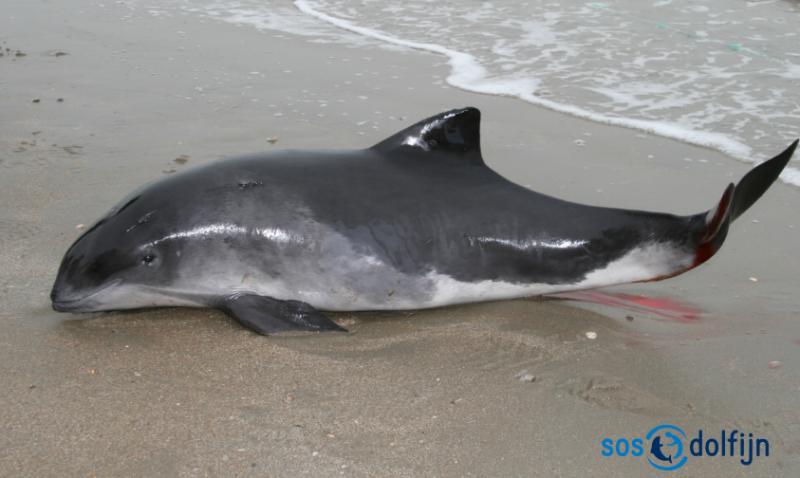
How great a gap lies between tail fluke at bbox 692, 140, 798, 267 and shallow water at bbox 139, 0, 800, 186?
2.56 metres

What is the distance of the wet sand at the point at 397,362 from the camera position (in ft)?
10.2

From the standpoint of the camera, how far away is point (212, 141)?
673 cm

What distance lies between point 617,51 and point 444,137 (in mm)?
5651

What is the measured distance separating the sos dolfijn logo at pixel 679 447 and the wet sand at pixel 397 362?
1.8 inches

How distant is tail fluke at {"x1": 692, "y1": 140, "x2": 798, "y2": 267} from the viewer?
373 centimetres

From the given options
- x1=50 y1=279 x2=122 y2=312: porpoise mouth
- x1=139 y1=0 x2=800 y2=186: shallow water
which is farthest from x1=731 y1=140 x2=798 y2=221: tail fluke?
x1=50 y1=279 x2=122 y2=312: porpoise mouth

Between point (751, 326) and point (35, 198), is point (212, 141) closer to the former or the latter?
point (35, 198)

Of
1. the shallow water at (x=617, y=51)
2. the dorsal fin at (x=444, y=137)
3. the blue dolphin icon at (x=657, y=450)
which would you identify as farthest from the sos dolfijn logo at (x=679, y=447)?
the shallow water at (x=617, y=51)

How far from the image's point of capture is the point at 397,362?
379cm

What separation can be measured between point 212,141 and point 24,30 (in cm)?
444

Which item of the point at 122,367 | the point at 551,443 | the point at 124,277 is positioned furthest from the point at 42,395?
the point at 551,443

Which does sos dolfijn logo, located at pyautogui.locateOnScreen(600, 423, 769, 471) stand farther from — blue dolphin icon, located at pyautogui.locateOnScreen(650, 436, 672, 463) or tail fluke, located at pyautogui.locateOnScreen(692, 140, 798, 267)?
tail fluke, located at pyautogui.locateOnScreen(692, 140, 798, 267)

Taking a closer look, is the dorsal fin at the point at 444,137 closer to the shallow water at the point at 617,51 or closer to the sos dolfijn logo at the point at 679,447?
the sos dolfijn logo at the point at 679,447

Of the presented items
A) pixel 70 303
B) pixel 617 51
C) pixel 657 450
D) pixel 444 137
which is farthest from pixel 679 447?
pixel 617 51
